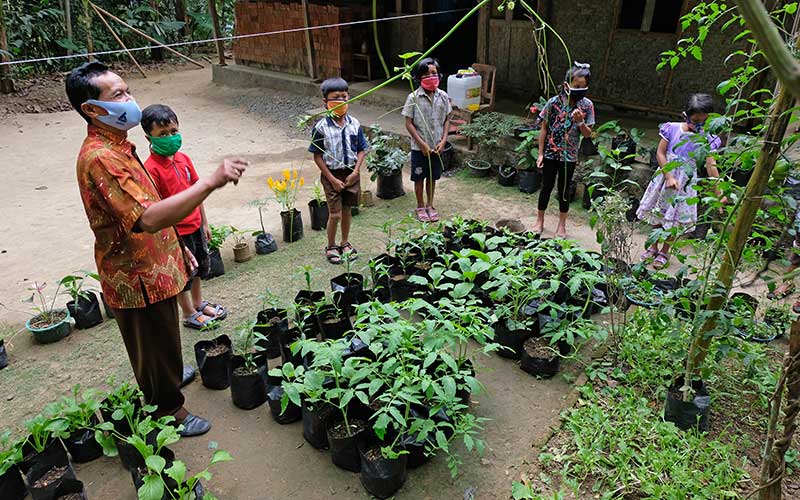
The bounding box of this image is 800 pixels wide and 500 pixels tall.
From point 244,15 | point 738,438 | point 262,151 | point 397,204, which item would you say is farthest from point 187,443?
point 244,15

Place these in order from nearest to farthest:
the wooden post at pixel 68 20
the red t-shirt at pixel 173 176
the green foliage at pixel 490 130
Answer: the red t-shirt at pixel 173 176
the green foliage at pixel 490 130
the wooden post at pixel 68 20

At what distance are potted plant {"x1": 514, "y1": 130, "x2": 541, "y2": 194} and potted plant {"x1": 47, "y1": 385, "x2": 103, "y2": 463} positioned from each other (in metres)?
5.31

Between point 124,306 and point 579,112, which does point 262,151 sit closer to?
point 579,112

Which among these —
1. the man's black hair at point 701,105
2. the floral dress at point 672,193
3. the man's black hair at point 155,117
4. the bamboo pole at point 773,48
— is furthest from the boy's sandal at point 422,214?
the bamboo pole at point 773,48

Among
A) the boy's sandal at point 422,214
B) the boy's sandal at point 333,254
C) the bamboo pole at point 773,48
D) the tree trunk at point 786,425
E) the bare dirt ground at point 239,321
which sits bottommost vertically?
the bare dirt ground at point 239,321

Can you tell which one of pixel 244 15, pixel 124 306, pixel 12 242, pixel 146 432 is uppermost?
pixel 244 15

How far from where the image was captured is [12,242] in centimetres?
565

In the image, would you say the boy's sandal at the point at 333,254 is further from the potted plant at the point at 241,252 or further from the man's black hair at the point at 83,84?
the man's black hair at the point at 83,84

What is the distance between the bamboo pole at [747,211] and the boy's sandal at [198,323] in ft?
10.9

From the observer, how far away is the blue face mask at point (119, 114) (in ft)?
7.70

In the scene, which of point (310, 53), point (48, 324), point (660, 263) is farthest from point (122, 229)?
point (310, 53)

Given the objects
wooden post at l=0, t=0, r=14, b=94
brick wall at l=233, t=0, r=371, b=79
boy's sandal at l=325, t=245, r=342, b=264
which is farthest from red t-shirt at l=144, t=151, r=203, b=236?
wooden post at l=0, t=0, r=14, b=94

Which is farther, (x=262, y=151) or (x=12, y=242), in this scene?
(x=262, y=151)

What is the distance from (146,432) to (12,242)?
4446 mm
